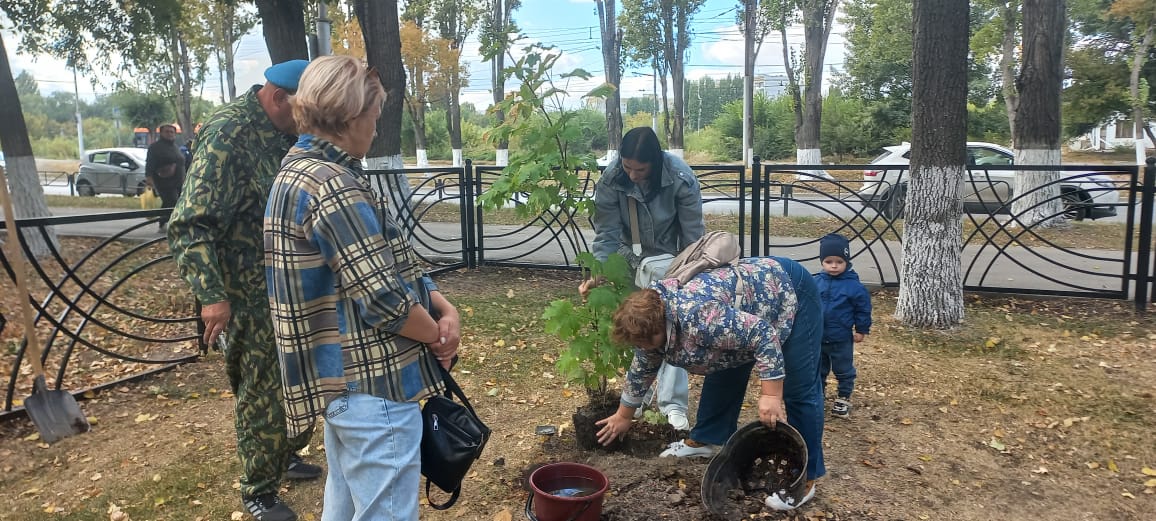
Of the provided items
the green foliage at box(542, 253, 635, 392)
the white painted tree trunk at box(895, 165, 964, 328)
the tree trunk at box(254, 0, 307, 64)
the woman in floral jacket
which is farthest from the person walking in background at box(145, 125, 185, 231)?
the woman in floral jacket

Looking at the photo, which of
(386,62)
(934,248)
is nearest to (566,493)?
(934,248)

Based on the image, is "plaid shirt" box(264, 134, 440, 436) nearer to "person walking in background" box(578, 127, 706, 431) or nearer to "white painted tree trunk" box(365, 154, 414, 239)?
"person walking in background" box(578, 127, 706, 431)

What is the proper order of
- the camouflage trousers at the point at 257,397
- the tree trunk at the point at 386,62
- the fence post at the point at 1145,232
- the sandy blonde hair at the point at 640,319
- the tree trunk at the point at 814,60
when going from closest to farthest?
the sandy blonde hair at the point at 640,319 < the camouflage trousers at the point at 257,397 < the fence post at the point at 1145,232 < the tree trunk at the point at 386,62 < the tree trunk at the point at 814,60

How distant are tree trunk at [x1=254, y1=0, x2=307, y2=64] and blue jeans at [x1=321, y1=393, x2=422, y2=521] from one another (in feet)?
25.4

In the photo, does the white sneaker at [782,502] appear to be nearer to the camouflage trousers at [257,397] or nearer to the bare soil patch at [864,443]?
the bare soil patch at [864,443]

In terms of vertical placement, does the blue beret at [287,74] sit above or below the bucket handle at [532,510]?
above

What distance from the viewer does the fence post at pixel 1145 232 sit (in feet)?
18.9

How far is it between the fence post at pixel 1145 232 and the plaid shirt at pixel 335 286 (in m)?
6.15

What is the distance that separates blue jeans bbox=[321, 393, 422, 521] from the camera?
1786mm

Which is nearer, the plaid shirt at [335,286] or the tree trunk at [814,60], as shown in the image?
the plaid shirt at [335,286]

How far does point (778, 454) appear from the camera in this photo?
117 inches

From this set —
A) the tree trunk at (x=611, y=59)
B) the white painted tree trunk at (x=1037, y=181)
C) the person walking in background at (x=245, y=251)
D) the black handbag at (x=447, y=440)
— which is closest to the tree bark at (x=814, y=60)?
the tree trunk at (x=611, y=59)

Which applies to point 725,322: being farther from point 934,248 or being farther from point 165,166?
point 165,166

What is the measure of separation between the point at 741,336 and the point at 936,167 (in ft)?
12.3
